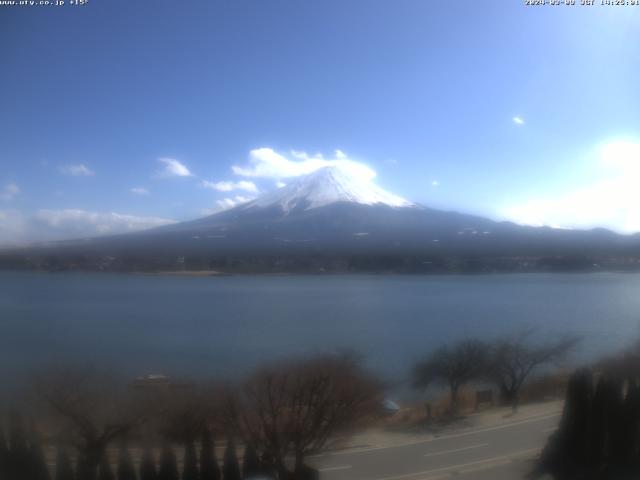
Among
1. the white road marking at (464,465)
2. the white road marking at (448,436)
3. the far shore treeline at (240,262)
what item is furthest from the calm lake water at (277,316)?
the white road marking at (464,465)

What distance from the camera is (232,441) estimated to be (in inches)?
81.6

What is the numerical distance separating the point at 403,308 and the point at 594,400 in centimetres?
121

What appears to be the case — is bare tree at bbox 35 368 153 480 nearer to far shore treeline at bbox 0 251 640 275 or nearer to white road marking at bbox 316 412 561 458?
far shore treeline at bbox 0 251 640 275

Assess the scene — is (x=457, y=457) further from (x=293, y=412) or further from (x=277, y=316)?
(x=277, y=316)

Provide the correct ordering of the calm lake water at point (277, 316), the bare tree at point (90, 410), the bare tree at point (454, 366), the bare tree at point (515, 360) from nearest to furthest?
1. the bare tree at point (90, 410)
2. the calm lake water at point (277, 316)
3. the bare tree at point (454, 366)
4. the bare tree at point (515, 360)

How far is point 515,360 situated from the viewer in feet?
8.74

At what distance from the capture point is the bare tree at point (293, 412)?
82.4 inches

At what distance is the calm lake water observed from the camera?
2.35 metres

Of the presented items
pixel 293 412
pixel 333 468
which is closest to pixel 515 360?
pixel 333 468

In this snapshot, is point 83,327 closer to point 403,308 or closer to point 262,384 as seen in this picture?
point 262,384

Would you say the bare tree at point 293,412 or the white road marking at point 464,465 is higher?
the bare tree at point 293,412

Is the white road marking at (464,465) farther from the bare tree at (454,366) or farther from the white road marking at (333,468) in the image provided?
the bare tree at (454,366)

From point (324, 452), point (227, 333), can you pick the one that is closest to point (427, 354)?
point (324, 452)

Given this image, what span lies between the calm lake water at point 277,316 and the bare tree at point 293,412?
0.48ft
